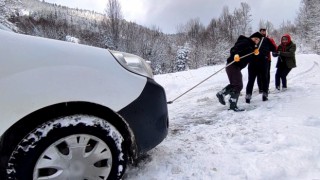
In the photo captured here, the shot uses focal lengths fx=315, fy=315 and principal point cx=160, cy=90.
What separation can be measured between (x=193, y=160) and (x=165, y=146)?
0.59m

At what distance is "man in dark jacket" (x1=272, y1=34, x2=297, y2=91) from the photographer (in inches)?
312

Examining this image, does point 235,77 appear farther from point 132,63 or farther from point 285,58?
point 132,63

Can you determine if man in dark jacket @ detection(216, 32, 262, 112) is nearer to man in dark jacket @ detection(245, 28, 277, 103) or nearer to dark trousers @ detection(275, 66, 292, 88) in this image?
man in dark jacket @ detection(245, 28, 277, 103)

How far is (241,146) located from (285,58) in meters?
5.04

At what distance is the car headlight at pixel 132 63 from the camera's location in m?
2.78

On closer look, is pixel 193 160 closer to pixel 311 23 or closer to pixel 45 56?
pixel 45 56

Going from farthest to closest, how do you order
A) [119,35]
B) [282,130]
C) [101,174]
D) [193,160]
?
[119,35] < [282,130] < [193,160] < [101,174]

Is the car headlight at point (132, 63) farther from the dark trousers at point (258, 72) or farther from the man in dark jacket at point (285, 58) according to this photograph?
the man in dark jacket at point (285, 58)

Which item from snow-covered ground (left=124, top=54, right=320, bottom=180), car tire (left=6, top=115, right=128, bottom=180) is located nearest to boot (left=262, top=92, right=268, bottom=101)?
snow-covered ground (left=124, top=54, right=320, bottom=180)

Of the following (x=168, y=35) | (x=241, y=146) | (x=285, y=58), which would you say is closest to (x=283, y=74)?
(x=285, y=58)

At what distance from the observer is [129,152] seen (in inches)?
108

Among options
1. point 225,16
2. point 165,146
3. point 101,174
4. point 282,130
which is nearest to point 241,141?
point 282,130

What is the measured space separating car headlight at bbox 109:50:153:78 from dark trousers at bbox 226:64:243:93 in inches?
131

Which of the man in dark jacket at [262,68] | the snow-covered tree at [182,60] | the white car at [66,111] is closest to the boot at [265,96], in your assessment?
the man in dark jacket at [262,68]
